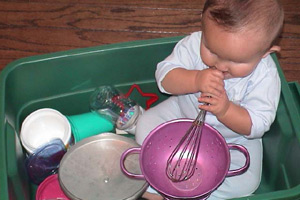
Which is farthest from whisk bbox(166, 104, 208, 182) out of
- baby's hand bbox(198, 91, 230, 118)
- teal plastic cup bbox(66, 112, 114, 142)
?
teal plastic cup bbox(66, 112, 114, 142)

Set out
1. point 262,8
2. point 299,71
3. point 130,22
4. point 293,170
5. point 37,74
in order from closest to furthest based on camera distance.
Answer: point 262,8 < point 293,170 < point 37,74 < point 299,71 < point 130,22

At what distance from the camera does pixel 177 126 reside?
42.9 inches

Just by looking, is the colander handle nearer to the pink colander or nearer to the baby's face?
the pink colander

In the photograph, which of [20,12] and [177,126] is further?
[20,12]

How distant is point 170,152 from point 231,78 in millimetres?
216

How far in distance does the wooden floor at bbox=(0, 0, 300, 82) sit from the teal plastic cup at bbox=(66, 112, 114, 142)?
315 millimetres

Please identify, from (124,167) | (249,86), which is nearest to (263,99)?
(249,86)

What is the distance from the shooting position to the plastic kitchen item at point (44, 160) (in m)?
1.13

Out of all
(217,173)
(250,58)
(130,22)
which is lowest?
(217,173)

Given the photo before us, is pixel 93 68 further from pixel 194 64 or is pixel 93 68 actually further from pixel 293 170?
pixel 293 170

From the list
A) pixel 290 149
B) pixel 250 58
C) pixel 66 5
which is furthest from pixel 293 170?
pixel 66 5

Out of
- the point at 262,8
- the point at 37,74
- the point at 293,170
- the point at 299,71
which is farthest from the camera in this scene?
the point at 299,71

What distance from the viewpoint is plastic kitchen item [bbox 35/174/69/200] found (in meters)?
1.13

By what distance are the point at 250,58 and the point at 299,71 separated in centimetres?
57
